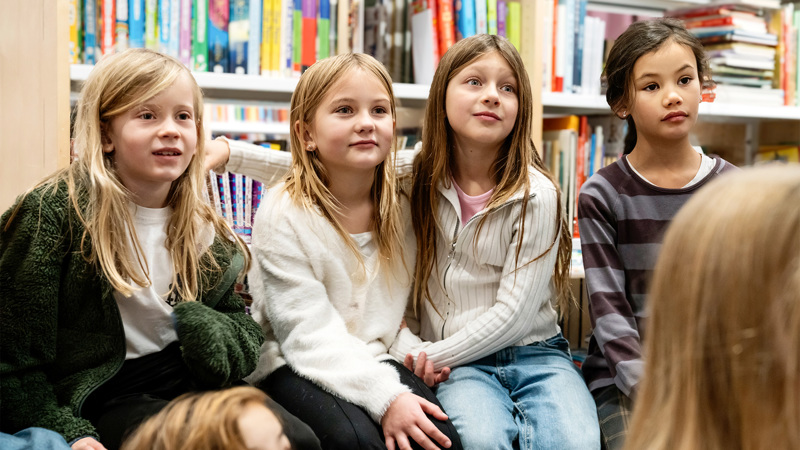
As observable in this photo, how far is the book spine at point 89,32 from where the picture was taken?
1.60m

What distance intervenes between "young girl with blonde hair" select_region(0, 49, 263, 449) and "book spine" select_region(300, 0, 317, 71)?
50 centimetres

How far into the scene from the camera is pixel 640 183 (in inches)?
56.5

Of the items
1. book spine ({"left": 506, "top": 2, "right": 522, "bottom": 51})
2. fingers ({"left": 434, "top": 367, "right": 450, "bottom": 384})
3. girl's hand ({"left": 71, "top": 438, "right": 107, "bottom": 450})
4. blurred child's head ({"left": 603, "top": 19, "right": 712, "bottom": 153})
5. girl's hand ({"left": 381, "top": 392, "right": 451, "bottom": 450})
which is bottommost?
girl's hand ({"left": 381, "top": 392, "right": 451, "bottom": 450})

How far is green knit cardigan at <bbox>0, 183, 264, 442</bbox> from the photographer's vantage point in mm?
1097

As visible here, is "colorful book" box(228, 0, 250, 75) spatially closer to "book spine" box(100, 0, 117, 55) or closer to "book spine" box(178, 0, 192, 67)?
"book spine" box(178, 0, 192, 67)

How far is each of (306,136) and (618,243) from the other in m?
0.63

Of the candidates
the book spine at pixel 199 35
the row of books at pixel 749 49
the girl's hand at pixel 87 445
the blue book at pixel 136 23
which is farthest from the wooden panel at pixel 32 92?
the row of books at pixel 749 49

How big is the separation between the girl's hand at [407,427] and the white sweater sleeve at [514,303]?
7.3 inches

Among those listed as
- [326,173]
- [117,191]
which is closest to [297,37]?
[326,173]

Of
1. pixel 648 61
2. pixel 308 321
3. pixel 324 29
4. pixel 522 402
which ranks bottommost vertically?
pixel 522 402

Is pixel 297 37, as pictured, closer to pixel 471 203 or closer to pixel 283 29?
pixel 283 29

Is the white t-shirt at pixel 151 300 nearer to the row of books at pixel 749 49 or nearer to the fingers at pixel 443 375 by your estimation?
the fingers at pixel 443 375

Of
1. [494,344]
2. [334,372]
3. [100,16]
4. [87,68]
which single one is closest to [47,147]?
[87,68]

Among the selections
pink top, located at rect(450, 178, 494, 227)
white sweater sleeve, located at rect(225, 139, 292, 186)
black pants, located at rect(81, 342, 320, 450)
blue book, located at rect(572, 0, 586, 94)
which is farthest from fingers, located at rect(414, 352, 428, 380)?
blue book, located at rect(572, 0, 586, 94)
